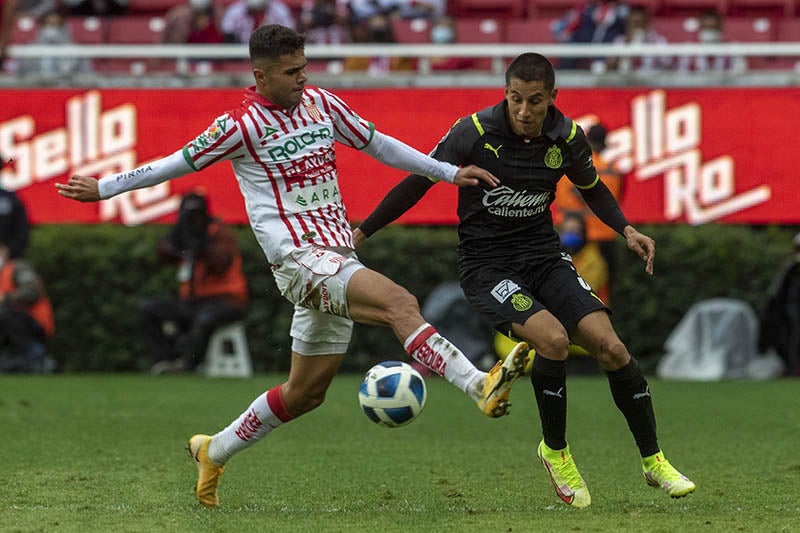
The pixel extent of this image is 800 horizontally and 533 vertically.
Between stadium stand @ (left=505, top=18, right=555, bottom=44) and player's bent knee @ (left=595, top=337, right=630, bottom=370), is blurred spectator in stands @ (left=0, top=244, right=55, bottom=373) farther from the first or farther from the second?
player's bent knee @ (left=595, top=337, right=630, bottom=370)

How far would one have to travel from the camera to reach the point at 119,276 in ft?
50.0

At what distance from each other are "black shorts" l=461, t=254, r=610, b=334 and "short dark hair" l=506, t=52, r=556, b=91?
0.92m

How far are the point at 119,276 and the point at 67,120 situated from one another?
2196 mm

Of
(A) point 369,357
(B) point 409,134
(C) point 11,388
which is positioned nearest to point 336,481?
(C) point 11,388

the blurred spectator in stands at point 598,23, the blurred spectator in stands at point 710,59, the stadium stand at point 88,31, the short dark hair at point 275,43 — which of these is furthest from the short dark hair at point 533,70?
the stadium stand at point 88,31

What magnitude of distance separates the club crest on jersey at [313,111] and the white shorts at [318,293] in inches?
25.5

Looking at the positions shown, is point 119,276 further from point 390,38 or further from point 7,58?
point 390,38

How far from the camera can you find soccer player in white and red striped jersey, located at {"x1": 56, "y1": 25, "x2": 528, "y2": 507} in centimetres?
638

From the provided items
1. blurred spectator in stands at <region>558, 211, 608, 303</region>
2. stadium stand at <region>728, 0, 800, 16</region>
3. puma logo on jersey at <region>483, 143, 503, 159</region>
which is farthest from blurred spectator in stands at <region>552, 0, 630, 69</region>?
puma logo on jersey at <region>483, 143, 503, 159</region>

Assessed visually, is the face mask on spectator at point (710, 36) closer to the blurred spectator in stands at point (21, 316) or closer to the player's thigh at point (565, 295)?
the blurred spectator in stands at point (21, 316)

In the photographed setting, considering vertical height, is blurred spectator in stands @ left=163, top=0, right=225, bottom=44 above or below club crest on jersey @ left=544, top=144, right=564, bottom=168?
above

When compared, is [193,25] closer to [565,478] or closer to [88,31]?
[88,31]

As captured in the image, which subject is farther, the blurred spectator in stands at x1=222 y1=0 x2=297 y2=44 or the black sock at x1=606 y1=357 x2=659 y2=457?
the blurred spectator in stands at x1=222 y1=0 x2=297 y2=44

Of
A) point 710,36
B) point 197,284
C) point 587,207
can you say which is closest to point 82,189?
point 587,207
